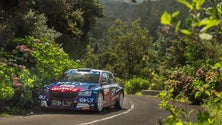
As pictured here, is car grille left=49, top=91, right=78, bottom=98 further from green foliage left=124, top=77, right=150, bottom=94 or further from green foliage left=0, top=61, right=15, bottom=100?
green foliage left=124, top=77, right=150, bottom=94

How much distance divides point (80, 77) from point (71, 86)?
3.34ft

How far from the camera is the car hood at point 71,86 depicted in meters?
14.5

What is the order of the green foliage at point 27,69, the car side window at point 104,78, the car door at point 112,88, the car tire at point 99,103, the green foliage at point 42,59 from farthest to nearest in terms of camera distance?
the car door at point 112,88 → the green foliage at point 42,59 → the car side window at point 104,78 → the car tire at point 99,103 → the green foliage at point 27,69

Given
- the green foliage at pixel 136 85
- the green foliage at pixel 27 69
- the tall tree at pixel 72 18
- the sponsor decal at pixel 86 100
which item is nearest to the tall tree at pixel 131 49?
the green foliage at pixel 136 85

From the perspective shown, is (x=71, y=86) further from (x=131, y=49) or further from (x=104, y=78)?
(x=131, y=49)

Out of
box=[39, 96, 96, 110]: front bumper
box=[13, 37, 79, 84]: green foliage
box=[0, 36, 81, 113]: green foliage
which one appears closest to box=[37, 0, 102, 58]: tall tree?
box=[0, 36, 81, 113]: green foliage

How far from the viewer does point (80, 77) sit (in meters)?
15.7

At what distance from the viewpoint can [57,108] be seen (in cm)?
1441

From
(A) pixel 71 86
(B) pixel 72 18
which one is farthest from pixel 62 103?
(B) pixel 72 18

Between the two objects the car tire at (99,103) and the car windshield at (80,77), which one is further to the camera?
the car windshield at (80,77)

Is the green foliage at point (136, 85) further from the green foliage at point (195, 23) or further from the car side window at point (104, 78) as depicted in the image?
the green foliage at point (195, 23)

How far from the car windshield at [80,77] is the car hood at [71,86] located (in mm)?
495

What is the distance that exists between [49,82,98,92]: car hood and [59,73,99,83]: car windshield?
0.50m

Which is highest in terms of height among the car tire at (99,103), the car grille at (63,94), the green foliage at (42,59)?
the green foliage at (42,59)
